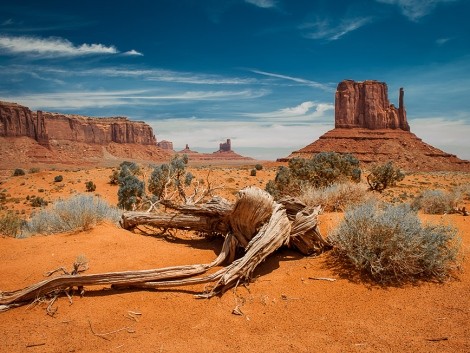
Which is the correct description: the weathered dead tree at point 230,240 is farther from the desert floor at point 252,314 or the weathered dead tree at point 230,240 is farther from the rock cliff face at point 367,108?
the rock cliff face at point 367,108

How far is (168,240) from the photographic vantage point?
7.29 m

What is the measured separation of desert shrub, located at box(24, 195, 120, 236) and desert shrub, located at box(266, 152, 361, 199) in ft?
33.3

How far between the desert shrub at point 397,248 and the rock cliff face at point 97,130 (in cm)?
13515

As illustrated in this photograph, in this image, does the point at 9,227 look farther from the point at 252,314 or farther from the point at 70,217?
the point at 252,314

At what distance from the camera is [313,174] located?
18922 mm

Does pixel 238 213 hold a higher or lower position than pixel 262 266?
higher

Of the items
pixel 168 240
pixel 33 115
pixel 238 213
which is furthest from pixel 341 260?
pixel 33 115

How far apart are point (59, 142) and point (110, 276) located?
142 m

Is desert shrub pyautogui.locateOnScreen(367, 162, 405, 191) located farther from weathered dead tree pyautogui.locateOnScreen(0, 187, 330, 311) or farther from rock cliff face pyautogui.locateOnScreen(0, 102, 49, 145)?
rock cliff face pyautogui.locateOnScreen(0, 102, 49, 145)

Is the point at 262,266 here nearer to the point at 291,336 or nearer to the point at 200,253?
the point at 200,253

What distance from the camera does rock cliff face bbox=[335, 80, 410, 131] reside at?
10244cm

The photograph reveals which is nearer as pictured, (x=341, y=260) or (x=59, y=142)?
(x=341, y=260)

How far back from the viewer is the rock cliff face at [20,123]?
110 metres

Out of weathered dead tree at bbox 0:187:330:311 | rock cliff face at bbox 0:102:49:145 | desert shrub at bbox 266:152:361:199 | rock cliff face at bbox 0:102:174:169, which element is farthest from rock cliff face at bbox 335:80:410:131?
weathered dead tree at bbox 0:187:330:311
